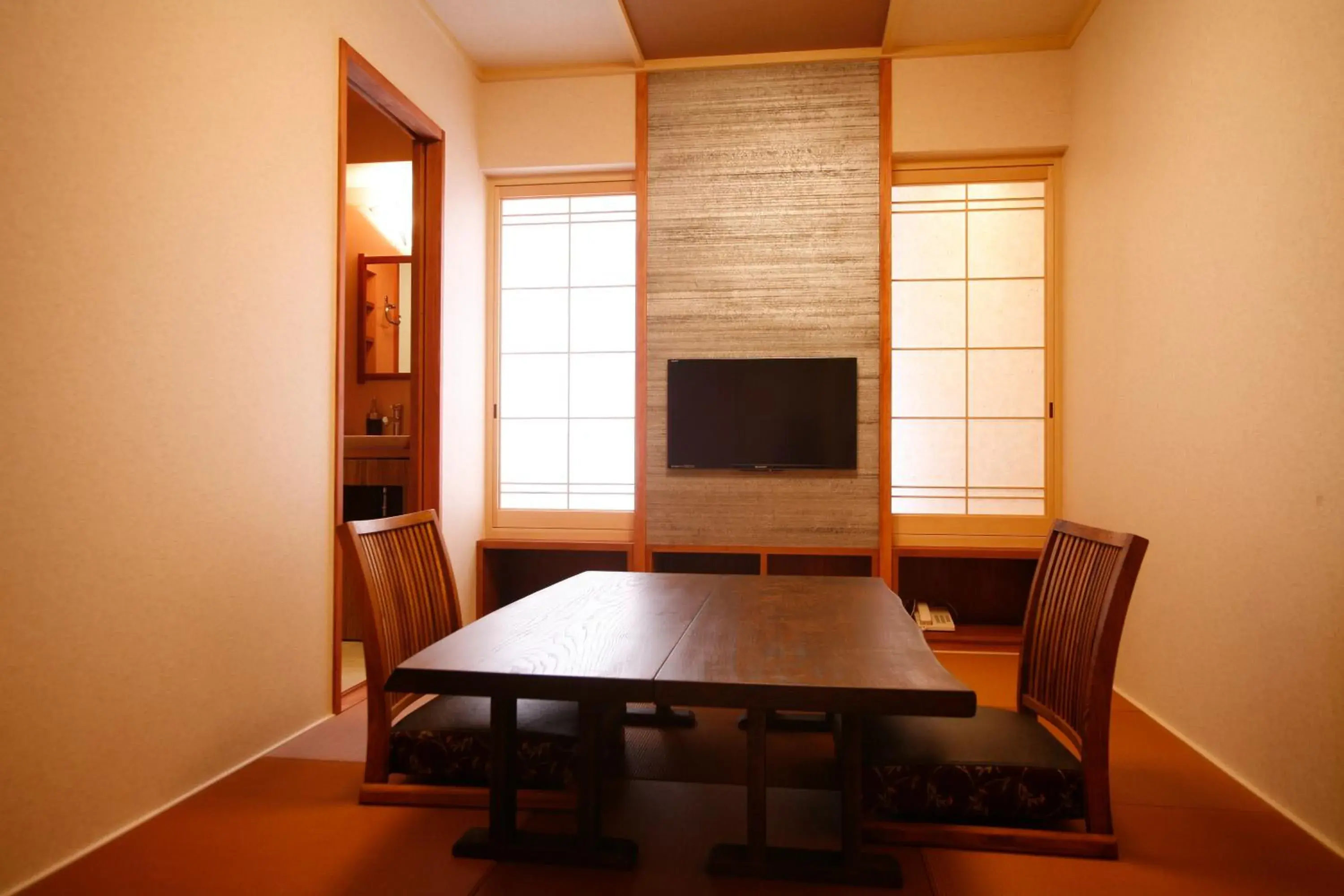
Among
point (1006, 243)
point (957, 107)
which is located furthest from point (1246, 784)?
point (957, 107)

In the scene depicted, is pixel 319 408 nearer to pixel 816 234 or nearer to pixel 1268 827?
pixel 816 234

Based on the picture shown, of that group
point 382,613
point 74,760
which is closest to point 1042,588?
point 382,613

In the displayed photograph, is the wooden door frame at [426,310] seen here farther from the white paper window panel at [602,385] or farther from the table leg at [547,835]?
the table leg at [547,835]

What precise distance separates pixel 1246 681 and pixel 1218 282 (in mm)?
1223

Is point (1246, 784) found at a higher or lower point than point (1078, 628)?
lower

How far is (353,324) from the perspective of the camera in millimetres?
4852

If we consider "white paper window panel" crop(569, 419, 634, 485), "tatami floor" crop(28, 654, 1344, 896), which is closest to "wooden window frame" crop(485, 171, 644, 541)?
"white paper window panel" crop(569, 419, 634, 485)

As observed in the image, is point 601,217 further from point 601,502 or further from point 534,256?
point 601,502

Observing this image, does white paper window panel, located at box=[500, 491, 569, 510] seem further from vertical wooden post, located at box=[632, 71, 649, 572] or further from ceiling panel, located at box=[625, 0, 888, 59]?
ceiling panel, located at box=[625, 0, 888, 59]

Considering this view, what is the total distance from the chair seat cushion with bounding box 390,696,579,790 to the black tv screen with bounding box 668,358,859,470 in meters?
2.19

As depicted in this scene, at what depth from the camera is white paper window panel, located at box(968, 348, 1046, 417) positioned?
4051 millimetres

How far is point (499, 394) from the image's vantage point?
4.40 m

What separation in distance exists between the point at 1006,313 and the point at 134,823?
4016mm

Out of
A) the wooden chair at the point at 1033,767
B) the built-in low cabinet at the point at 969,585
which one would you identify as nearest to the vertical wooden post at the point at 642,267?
the built-in low cabinet at the point at 969,585
